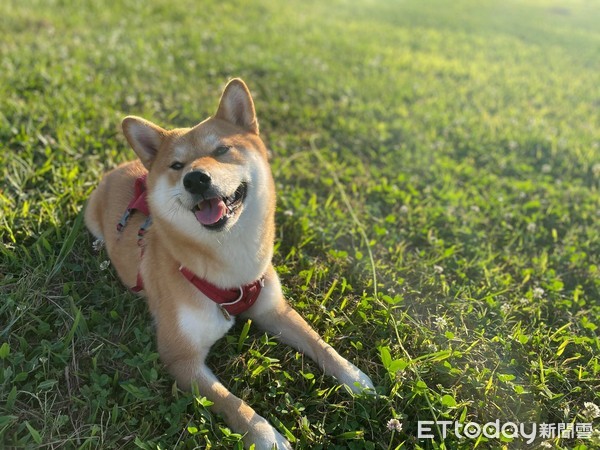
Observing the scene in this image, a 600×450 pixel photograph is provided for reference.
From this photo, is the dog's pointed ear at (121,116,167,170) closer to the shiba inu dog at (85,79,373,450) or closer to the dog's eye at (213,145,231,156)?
the shiba inu dog at (85,79,373,450)

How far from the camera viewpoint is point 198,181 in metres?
2.62

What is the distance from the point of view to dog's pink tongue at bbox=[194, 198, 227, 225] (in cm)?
269

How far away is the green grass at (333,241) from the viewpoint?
106 inches

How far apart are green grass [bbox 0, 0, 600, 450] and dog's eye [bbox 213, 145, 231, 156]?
3.45ft

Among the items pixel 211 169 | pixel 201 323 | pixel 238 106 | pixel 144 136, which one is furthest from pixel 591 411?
pixel 144 136

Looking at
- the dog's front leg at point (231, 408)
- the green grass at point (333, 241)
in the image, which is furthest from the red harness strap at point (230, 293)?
the dog's front leg at point (231, 408)

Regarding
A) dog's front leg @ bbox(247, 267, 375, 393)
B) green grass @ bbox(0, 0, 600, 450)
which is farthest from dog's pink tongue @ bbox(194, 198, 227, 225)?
green grass @ bbox(0, 0, 600, 450)

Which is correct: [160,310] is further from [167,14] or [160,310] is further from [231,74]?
[167,14]

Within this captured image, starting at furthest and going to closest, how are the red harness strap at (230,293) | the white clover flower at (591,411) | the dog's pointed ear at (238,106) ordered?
the dog's pointed ear at (238,106), the red harness strap at (230,293), the white clover flower at (591,411)

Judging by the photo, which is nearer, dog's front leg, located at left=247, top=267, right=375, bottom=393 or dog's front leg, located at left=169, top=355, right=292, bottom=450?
dog's front leg, located at left=169, top=355, right=292, bottom=450

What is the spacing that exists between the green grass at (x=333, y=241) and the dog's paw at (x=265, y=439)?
86mm

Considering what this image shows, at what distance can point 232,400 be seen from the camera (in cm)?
263

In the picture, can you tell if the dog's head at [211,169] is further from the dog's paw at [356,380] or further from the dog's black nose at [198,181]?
the dog's paw at [356,380]
